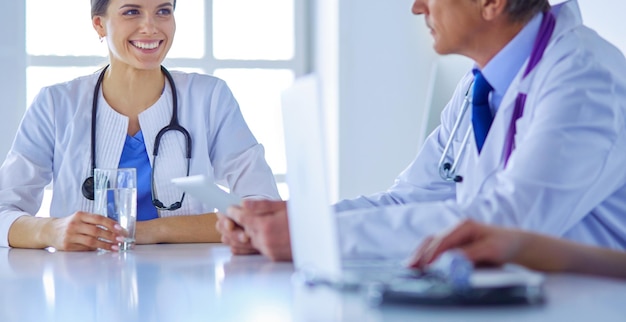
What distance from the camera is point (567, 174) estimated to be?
1.56 m

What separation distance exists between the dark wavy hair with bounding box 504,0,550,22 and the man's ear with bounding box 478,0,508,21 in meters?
0.01

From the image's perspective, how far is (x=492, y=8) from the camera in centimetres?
202

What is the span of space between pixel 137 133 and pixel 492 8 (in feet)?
3.90

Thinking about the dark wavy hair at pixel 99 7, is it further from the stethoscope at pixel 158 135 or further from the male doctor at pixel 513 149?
the male doctor at pixel 513 149

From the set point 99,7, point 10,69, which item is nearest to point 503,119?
point 99,7

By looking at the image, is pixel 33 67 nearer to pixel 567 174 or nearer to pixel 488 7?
pixel 488 7

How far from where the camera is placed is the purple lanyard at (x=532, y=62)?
1.86 meters

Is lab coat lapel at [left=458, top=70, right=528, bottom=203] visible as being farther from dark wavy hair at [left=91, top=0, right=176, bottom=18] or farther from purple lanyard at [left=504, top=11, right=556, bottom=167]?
dark wavy hair at [left=91, top=0, right=176, bottom=18]

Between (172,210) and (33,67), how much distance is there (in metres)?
2.38

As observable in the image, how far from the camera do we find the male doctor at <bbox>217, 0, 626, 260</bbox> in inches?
60.0

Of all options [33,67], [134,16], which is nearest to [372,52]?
[33,67]

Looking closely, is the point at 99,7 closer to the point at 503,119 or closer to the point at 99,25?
the point at 99,25

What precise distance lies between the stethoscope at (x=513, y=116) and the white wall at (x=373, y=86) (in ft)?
8.31

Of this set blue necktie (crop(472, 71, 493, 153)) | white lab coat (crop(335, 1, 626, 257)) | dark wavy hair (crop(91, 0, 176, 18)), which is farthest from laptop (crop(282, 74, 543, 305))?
dark wavy hair (crop(91, 0, 176, 18))
